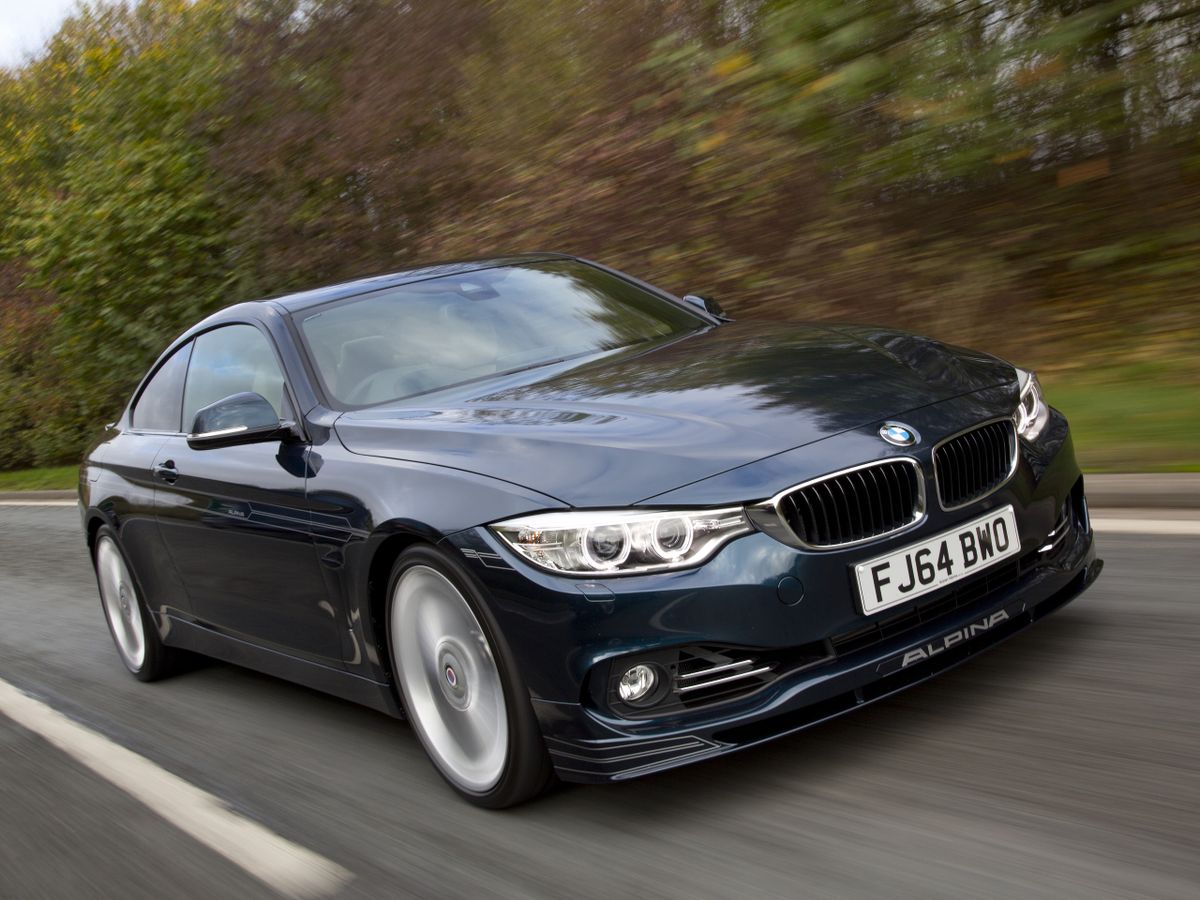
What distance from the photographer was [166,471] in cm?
526

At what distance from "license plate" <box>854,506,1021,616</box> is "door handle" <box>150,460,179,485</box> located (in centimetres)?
287

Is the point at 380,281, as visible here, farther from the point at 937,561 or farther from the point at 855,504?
the point at 937,561

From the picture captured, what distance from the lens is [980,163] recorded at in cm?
889

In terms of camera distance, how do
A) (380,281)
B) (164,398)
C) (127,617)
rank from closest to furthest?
(380,281)
(164,398)
(127,617)

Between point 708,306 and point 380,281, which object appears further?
point 708,306

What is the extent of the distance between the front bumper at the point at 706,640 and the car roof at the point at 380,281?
1821 millimetres

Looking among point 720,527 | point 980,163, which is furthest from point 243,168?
point 720,527

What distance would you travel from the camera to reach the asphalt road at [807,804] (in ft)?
9.26

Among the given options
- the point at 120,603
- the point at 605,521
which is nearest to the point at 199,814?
the point at 605,521

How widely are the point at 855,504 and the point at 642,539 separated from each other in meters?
0.53

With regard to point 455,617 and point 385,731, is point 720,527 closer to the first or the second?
point 455,617

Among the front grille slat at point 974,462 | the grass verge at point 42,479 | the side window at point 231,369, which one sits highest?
the side window at point 231,369

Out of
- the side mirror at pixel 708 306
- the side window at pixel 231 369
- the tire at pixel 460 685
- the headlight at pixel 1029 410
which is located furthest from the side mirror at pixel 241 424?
the headlight at pixel 1029 410

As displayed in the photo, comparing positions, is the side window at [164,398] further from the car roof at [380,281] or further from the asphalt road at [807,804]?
the asphalt road at [807,804]
